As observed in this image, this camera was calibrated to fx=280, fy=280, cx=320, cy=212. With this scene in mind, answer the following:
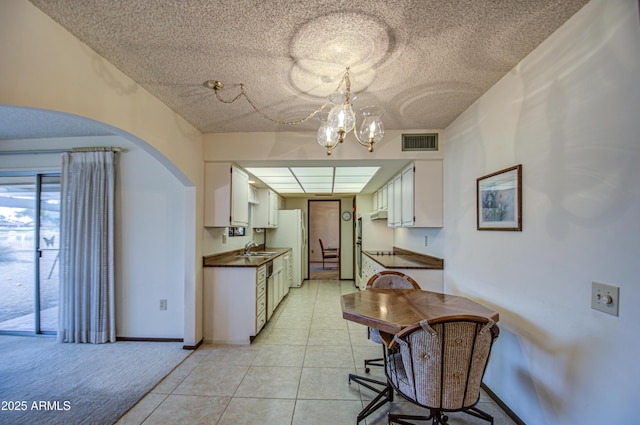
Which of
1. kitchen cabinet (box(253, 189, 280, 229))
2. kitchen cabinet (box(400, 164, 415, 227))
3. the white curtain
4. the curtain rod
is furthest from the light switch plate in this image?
kitchen cabinet (box(253, 189, 280, 229))

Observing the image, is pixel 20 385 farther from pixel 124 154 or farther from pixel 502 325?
pixel 502 325

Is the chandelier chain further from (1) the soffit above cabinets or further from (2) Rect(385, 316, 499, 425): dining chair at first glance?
(2) Rect(385, 316, 499, 425): dining chair

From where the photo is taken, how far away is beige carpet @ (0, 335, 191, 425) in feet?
6.63

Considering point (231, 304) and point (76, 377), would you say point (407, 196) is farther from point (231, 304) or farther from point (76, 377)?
point (76, 377)

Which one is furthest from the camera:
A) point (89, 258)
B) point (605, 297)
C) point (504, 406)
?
point (89, 258)

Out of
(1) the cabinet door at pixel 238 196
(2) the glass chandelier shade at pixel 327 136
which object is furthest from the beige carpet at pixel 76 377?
(2) the glass chandelier shade at pixel 327 136

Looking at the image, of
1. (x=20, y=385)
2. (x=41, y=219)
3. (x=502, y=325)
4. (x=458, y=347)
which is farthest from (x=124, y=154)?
(x=502, y=325)

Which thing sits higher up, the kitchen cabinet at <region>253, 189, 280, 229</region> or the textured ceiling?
the textured ceiling

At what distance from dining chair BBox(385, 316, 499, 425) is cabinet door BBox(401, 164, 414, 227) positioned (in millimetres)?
1919

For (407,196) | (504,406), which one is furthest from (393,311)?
(407,196)

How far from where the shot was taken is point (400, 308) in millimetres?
1912

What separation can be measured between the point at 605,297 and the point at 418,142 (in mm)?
2250

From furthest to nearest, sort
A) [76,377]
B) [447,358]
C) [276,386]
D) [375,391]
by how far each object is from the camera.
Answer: [76,377]
[276,386]
[375,391]
[447,358]

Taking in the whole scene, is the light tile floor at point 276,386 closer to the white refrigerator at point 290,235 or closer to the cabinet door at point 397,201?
the cabinet door at point 397,201
